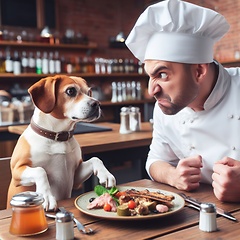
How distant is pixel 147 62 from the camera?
1282 millimetres

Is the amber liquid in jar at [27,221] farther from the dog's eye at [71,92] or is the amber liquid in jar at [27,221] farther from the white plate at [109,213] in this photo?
the dog's eye at [71,92]

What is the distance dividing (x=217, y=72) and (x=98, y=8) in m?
5.14

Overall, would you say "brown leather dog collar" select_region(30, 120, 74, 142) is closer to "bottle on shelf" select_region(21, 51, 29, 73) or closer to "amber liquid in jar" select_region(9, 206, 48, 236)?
"amber liquid in jar" select_region(9, 206, 48, 236)

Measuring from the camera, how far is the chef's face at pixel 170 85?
1.20 meters

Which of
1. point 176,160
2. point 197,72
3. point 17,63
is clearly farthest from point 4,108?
point 197,72

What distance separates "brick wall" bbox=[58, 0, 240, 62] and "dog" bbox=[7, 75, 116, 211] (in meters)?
4.71

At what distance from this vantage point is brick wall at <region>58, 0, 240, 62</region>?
5.76 metres

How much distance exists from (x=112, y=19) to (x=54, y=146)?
5.45 metres

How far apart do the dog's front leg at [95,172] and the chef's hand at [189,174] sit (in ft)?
0.72

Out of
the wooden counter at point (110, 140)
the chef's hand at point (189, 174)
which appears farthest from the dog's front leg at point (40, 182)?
the wooden counter at point (110, 140)

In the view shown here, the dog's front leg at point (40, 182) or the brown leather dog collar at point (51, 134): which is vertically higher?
the brown leather dog collar at point (51, 134)

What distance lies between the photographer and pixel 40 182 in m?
1.15

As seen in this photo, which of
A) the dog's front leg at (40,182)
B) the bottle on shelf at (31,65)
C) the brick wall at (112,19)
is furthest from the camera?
the brick wall at (112,19)

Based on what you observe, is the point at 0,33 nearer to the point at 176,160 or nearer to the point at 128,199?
the point at 176,160
